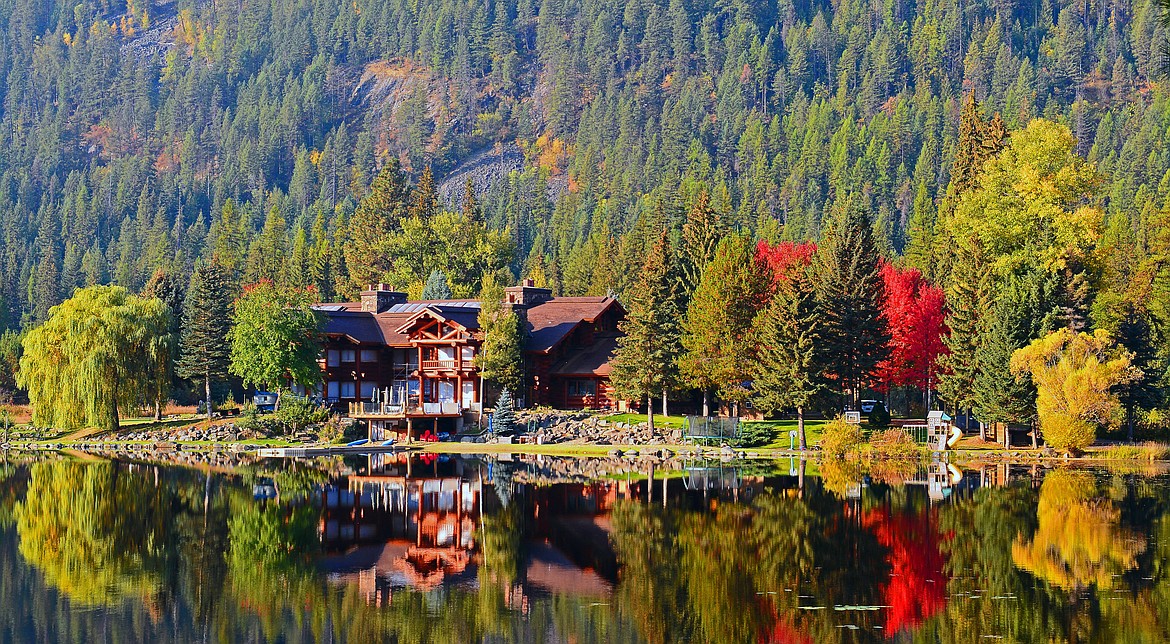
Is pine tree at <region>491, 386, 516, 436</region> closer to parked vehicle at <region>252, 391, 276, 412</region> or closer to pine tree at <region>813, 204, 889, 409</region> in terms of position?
parked vehicle at <region>252, 391, 276, 412</region>

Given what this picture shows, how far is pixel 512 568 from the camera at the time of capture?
41.3 m

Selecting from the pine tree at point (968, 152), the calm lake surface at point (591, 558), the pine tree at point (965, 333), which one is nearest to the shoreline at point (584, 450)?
the pine tree at point (965, 333)

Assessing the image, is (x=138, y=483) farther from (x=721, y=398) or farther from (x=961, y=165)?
(x=961, y=165)

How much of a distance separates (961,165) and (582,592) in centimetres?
6942

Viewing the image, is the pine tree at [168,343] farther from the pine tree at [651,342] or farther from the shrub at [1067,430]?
the shrub at [1067,430]

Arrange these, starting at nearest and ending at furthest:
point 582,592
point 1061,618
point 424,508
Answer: point 1061,618 → point 582,592 → point 424,508

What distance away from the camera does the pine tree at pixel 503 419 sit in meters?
83.7

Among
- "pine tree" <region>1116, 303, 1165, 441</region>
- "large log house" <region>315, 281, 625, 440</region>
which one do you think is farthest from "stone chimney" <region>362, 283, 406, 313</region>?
"pine tree" <region>1116, 303, 1165, 441</region>

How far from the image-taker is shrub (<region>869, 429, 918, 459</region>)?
70125mm

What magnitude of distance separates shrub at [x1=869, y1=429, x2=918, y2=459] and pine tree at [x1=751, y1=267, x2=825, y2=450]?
4.43 m

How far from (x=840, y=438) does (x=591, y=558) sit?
2978 cm

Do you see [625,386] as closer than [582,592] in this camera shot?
No

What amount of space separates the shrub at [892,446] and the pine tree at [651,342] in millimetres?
13723

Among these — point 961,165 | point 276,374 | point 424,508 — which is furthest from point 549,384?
point 424,508
